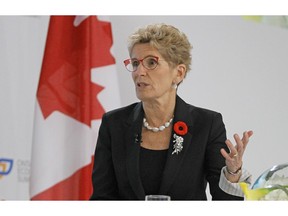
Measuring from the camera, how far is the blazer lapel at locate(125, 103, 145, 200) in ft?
6.82

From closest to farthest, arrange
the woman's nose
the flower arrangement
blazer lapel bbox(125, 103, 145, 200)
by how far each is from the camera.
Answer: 1. the flower arrangement
2. blazer lapel bbox(125, 103, 145, 200)
3. the woman's nose

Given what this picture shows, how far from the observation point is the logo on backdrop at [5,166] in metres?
3.28

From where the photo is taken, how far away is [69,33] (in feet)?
11.1

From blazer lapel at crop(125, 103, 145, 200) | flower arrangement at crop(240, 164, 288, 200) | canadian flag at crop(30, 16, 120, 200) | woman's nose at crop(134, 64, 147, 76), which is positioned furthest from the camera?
canadian flag at crop(30, 16, 120, 200)

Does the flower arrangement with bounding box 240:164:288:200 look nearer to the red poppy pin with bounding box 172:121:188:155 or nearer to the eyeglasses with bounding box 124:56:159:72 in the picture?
the red poppy pin with bounding box 172:121:188:155

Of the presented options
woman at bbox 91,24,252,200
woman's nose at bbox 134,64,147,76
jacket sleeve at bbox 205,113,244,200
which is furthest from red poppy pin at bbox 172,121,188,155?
woman's nose at bbox 134,64,147,76

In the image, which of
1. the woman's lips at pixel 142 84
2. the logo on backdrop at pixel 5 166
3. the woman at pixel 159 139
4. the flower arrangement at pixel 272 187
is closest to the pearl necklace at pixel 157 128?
the woman at pixel 159 139

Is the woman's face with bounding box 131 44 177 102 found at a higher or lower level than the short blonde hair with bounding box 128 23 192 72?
lower

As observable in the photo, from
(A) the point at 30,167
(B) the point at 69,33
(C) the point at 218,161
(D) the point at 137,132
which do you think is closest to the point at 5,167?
(A) the point at 30,167

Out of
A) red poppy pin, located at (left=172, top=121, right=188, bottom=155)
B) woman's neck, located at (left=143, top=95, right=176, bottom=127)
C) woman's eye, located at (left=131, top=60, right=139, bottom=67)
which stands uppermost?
woman's eye, located at (left=131, top=60, right=139, bottom=67)

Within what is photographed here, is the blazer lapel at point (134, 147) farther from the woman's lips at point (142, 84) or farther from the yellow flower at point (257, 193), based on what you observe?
the yellow flower at point (257, 193)

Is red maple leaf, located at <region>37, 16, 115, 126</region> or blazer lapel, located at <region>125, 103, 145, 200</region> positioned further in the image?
red maple leaf, located at <region>37, 16, 115, 126</region>

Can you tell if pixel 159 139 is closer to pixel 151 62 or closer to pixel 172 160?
pixel 172 160

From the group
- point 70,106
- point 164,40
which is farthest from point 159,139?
point 70,106
